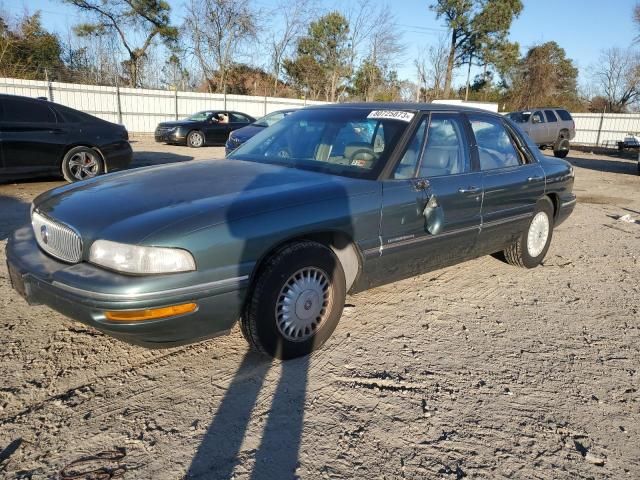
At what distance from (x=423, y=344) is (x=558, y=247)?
345 centimetres

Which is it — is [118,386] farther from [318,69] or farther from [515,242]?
[318,69]

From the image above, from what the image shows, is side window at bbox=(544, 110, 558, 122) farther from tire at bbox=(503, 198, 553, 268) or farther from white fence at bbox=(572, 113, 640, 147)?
tire at bbox=(503, 198, 553, 268)

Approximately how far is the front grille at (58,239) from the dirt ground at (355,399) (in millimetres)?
657

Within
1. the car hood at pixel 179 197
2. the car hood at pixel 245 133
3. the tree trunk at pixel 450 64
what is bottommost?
the car hood at pixel 179 197

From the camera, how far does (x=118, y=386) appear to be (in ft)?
8.68

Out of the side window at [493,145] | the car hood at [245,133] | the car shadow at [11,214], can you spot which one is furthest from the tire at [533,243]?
the car hood at [245,133]

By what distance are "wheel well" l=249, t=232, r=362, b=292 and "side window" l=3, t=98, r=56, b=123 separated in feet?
21.7

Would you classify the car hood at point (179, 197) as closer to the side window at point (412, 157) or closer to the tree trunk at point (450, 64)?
the side window at point (412, 157)

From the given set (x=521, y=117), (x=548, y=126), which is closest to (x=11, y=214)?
(x=521, y=117)

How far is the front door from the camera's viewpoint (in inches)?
131

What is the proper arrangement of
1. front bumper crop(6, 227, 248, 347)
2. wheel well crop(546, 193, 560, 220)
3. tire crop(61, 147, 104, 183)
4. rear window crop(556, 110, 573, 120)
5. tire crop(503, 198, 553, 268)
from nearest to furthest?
front bumper crop(6, 227, 248, 347) → tire crop(503, 198, 553, 268) → wheel well crop(546, 193, 560, 220) → tire crop(61, 147, 104, 183) → rear window crop(556, 110, 573, 120)

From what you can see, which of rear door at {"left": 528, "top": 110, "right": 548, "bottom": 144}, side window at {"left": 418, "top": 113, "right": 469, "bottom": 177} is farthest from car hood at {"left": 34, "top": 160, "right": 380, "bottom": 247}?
rear door at {"left": 528, "top": 110, "right": 548, "bottom": 144}

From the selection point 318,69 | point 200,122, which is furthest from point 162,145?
point 318,69

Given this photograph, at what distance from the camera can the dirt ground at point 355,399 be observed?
2131 mm
